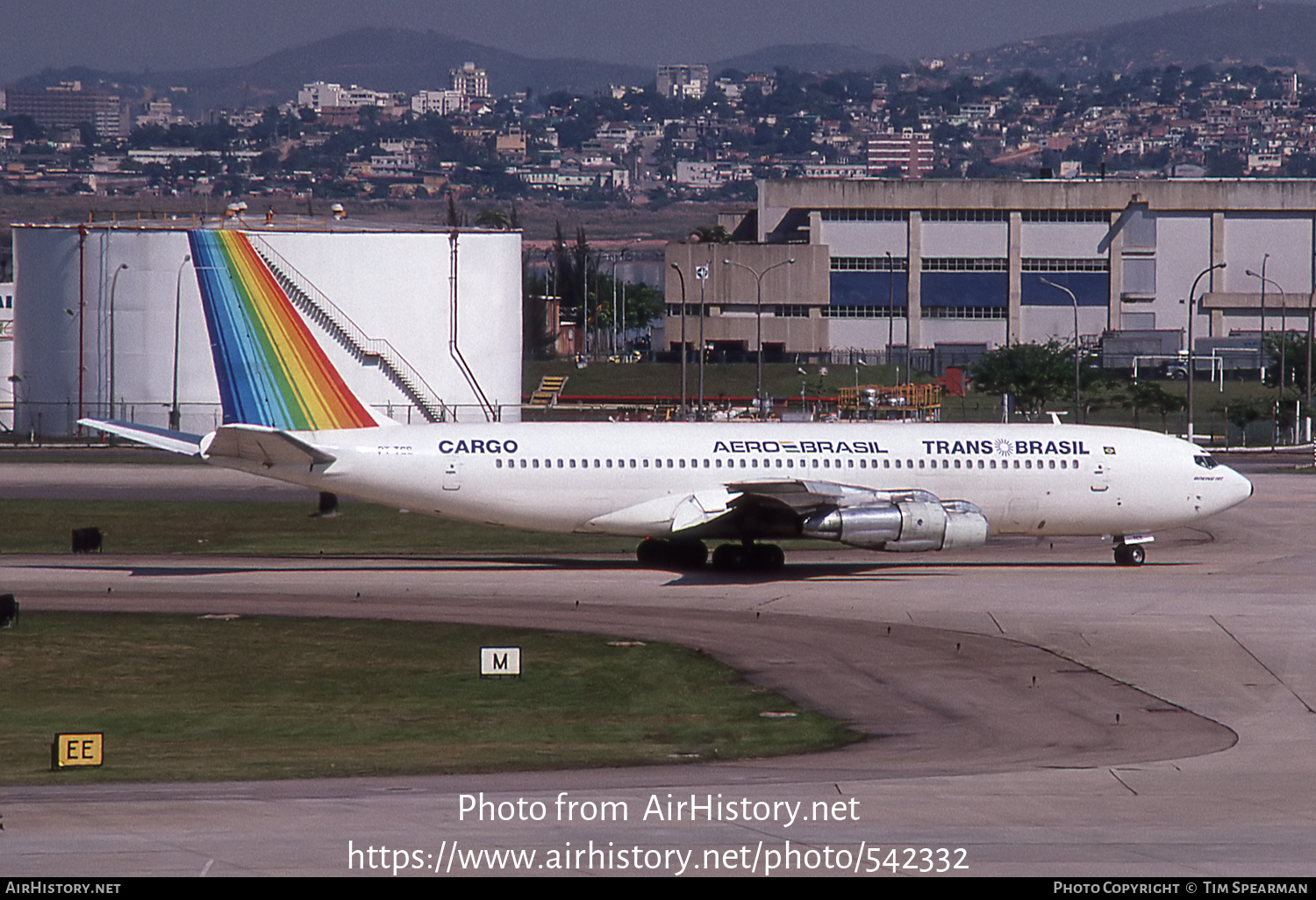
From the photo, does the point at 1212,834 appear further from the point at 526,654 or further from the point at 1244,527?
the point at 1244,527

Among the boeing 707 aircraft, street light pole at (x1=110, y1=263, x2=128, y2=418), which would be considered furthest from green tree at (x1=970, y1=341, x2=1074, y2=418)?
the boeing 707 aircraft

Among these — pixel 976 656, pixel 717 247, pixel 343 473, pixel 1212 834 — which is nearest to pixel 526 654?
pixel 976 656

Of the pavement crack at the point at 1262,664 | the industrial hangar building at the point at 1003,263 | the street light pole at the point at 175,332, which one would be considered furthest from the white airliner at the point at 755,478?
the industrial hangar building at the point at 1003,263

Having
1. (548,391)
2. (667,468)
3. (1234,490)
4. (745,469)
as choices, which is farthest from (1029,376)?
(667,468)

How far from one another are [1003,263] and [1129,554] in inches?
4599

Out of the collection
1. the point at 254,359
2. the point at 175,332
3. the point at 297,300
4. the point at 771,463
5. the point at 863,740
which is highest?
the point at 297,300

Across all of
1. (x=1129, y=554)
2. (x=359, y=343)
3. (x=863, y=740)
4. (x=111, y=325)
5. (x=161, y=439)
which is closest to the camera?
(x=863, y=740)

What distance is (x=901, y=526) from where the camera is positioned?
44688 mm

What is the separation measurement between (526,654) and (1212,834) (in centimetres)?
1746

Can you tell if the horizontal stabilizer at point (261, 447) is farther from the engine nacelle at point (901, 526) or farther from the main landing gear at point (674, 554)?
the engine nacelle at point (901, 526)

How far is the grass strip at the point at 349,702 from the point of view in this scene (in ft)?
81.3

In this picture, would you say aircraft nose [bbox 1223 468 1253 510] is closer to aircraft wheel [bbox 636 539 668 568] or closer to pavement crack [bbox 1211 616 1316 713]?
pavement crack [bbox 1211 616 1316 713]

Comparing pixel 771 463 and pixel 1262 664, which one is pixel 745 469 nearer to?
pixel 771 463

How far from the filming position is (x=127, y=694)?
30172mm
